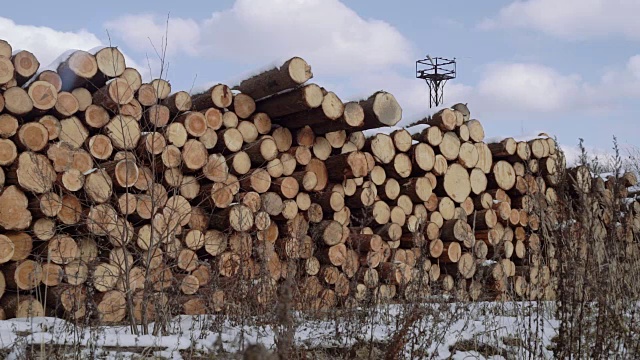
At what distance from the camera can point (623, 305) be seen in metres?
3.41

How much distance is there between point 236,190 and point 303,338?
6.18 ft

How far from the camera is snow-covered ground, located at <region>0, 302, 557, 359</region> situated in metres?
3.29

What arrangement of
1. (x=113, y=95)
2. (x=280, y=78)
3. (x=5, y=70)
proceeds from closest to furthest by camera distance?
(x=5, y=70), (x=113, y=95), (x=280, y=78)

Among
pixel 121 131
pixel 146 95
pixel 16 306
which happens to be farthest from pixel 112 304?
pixel 146 95

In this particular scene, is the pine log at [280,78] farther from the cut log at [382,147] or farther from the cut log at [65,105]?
the cut log at [65,105]

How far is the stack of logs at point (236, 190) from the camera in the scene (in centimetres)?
494

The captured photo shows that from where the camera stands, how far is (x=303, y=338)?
418 cm

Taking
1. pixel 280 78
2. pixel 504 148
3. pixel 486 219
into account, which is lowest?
pixel 486 219

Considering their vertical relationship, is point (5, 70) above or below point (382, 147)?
above

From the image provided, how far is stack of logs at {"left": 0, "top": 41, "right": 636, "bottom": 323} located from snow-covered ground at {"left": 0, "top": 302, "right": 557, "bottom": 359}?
11.3 inches

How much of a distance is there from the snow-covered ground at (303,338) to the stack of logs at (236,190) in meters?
0.29

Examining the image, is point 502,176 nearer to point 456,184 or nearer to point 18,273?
point 456,184

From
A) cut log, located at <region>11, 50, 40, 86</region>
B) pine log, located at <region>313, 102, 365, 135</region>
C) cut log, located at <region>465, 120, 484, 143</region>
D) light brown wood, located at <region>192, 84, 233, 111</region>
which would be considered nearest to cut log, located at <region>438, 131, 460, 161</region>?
cut log, located at <region>465, 120, 484, 143</region>

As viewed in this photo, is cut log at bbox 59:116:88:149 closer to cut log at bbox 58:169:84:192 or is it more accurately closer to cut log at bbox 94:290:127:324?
cut log at bbox 58:169:84:192
